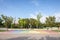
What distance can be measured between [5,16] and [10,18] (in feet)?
7.12

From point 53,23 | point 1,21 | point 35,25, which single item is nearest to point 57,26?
point 53,23

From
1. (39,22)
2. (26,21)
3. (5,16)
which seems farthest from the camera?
(26,21)

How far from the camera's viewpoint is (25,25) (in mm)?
51594

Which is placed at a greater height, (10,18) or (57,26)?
(10,18)

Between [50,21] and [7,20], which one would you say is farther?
[7,20]

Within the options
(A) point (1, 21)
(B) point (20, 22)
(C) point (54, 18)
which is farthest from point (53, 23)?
(A) point (1, 21)

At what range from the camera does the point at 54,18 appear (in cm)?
4466

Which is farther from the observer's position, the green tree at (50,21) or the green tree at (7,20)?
the green tree at (7,20)

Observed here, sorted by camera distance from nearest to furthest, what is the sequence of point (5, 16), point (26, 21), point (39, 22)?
point (5, 16)
point (39, 22)
point (26, 21)

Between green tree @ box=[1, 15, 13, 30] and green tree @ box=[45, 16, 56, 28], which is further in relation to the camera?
green tree @ box=[1, 15, 13, 30]

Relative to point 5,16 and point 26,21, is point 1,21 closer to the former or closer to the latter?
point 5,16

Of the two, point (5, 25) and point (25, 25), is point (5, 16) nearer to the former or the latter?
point (5, 25)

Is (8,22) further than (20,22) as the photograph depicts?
No

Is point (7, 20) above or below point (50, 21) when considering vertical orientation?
above
